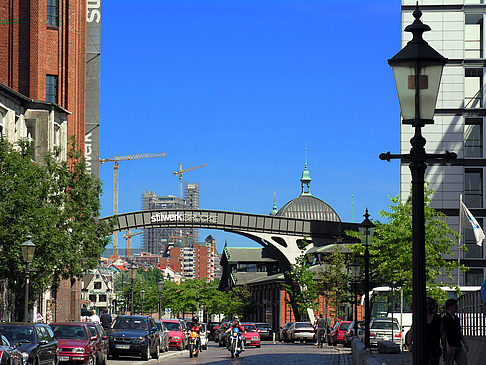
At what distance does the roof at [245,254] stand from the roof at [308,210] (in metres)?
22.9

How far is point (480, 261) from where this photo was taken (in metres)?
64.8

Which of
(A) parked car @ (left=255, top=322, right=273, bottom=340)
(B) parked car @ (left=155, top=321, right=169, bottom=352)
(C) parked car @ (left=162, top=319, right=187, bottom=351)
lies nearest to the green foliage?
(A) parked car @ (left=255, top=322, right=273, bottom=340)

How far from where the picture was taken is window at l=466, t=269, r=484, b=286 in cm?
6531

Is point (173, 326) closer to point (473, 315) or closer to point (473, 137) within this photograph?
point (473, 315)

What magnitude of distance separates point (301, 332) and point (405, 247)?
477 inches

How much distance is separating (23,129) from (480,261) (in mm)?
32499

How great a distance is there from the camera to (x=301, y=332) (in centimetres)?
6238

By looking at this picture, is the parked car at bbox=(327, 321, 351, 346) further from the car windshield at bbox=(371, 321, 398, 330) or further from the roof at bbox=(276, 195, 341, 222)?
the roof at bbox=(276, 195, 341, 222)

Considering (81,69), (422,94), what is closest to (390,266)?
(81,69)

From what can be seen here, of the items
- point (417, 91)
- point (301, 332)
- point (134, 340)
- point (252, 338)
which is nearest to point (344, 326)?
point (301, 332)

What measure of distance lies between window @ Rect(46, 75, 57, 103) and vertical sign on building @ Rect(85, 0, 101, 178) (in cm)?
1138

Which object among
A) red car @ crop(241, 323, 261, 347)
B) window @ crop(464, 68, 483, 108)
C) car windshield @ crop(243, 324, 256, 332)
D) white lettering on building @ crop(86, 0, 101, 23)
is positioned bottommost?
red car @ crop(241, 323, 261, 347)

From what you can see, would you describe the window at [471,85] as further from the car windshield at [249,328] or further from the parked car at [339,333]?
the car windshield at [249,328]

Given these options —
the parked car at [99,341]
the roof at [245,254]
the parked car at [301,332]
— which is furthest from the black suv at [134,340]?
the roof at [245,254]
